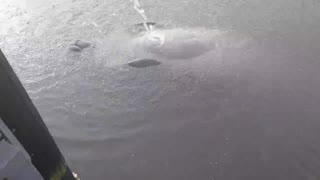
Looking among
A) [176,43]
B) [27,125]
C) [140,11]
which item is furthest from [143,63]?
[27,125]

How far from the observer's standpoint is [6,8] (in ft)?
26.2

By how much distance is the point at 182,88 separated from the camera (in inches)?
203

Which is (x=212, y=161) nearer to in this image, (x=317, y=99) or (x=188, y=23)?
(x=317, y=99)

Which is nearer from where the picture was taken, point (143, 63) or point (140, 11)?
point (143, 63)

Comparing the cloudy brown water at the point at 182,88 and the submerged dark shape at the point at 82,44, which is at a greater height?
the submerged dark shape at the point at 82,44

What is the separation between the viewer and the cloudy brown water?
410cm

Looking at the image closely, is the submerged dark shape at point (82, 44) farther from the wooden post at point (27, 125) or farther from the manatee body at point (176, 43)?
the wooden post at point (27, 125)

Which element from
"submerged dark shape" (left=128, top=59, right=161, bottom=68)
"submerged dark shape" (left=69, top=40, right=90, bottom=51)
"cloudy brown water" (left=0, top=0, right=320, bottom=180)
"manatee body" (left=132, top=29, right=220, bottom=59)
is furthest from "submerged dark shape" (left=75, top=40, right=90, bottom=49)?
"submerged dark shape" (left=128, top=59, right=161, bottom=68)

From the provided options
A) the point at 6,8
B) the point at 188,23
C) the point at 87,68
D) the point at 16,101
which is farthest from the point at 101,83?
the point at 6,8

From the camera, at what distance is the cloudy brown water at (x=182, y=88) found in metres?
4.10

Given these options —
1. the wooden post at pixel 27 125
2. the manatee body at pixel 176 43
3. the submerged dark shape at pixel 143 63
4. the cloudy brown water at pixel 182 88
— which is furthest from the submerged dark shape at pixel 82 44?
the wooden post at pixel 27 125

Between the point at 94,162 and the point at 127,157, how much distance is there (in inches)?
15.1

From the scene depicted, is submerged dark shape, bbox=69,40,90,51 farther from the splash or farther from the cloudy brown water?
the splash

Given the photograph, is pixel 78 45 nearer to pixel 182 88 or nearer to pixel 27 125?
pixel 182 88
